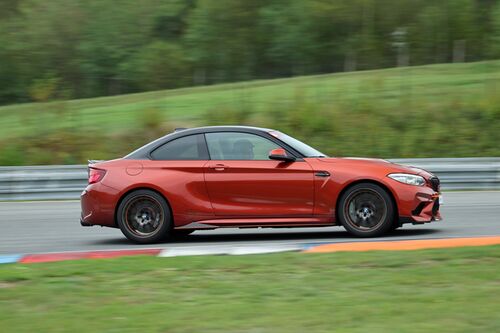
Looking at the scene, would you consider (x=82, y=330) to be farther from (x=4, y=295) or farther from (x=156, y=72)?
(x=156, y=72)

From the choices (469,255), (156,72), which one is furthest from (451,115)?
(156,72)

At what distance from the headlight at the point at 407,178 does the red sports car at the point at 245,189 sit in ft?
0.05

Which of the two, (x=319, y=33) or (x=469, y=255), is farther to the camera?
(x=319, y=33)

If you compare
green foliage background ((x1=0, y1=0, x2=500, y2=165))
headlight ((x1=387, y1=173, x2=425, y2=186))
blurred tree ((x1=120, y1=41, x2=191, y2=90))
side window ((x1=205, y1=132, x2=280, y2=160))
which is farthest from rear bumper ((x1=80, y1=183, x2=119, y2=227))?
blurred tree ((x1=120, y1=41, x2=191, y2=90))

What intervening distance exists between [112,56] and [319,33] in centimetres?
1495

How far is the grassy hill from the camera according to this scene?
24969mm

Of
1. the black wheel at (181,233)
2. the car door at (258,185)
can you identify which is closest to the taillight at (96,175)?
the black wheel at (181,233)

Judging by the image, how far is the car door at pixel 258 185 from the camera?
10695 mm

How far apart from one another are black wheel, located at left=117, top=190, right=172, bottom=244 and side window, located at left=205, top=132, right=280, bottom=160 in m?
0.93

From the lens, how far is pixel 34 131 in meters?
25.8

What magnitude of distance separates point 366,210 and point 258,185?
1391 mm

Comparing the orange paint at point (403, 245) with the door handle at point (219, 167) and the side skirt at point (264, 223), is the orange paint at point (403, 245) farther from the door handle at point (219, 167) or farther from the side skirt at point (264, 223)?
the door handle at point (219, 167)

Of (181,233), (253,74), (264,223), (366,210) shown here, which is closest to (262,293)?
(264,223)

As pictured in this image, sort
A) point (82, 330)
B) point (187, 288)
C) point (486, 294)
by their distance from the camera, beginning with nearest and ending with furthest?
point (82, 330), point (486, 294), point (187, 288)
